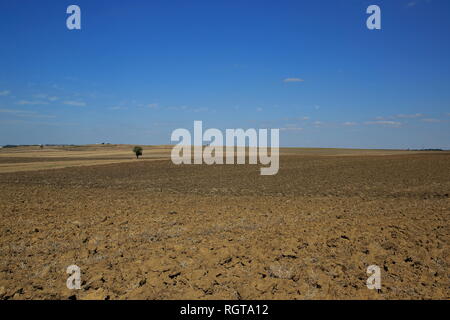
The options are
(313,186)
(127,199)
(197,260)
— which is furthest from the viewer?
(313,186)

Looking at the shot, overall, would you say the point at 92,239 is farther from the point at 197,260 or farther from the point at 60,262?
the point at 197,260

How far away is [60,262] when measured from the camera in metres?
7.77

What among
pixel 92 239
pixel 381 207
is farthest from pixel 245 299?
pixel 381 207

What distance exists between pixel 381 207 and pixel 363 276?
30.3 feet

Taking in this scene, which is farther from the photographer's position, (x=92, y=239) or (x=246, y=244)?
(x=92, y=239)

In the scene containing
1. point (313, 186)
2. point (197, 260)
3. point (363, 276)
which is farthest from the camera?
point (313, 186)

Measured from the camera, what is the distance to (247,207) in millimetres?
15172

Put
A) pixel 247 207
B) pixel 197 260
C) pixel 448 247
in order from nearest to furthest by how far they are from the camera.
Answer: pixel 197 260
pixel 448 247
pixel 247 207

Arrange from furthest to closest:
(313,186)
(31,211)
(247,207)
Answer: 1. (313,186)
2. (247,207)
3. (31,211)

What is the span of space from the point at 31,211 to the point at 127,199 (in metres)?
5.10
